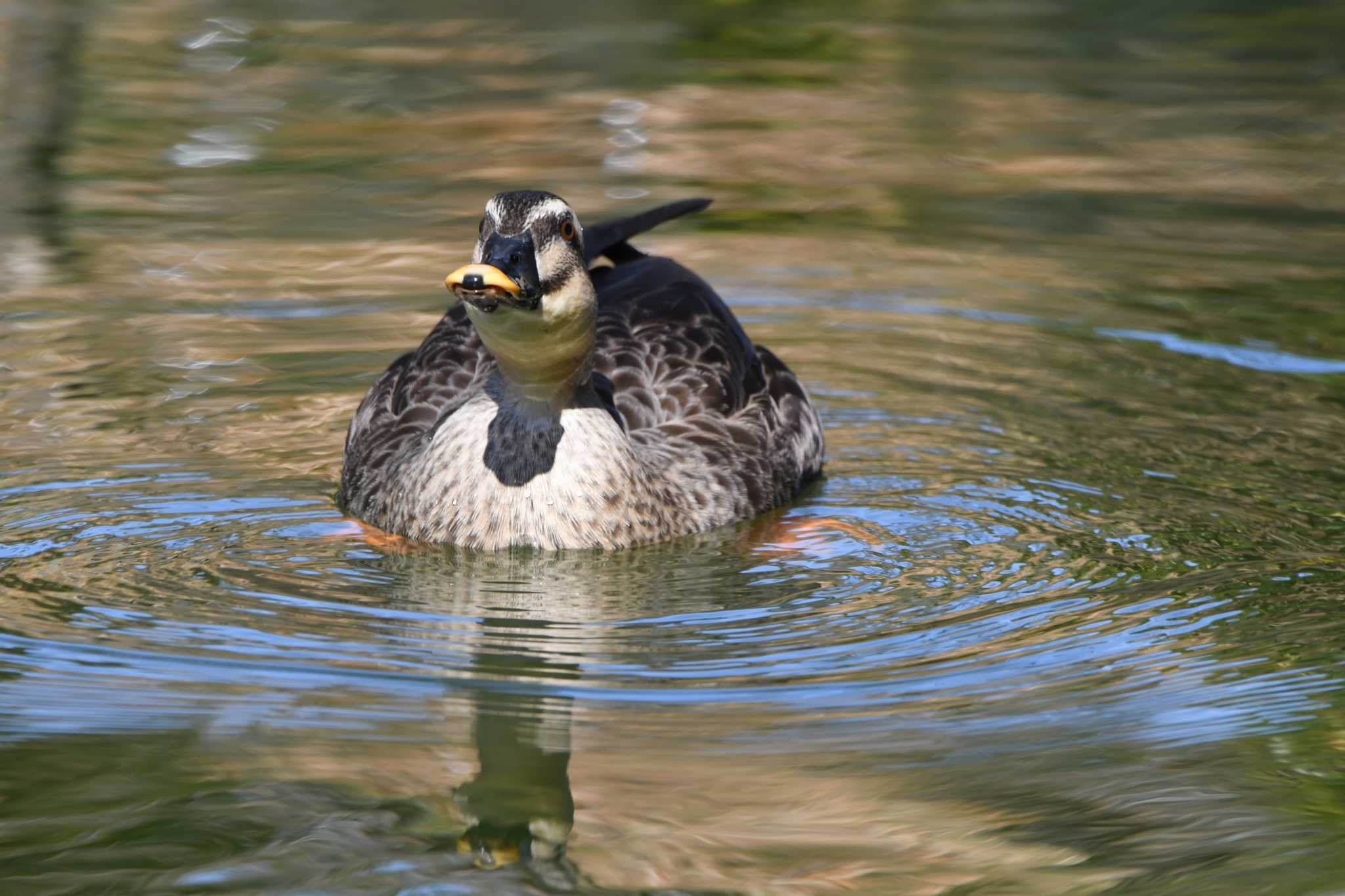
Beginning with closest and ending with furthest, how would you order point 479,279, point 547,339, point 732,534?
point 479,279 → point 547,339 → point 732,534

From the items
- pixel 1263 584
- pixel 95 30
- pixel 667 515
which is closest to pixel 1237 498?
pixel 1263 584

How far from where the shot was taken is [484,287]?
7.05 m

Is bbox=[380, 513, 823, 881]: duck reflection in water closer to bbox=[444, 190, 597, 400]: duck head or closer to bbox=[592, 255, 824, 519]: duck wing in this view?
bbox=[592, 255, 824, 519]: duck wing

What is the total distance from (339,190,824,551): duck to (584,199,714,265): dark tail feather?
0.07 feet

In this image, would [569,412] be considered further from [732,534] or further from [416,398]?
[416,398]

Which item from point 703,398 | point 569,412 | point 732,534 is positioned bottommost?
point 732,534

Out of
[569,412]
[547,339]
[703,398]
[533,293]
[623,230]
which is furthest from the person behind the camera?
[623,230]

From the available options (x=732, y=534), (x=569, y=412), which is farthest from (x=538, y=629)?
(x=732, y=534)

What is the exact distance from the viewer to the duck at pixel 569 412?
25.1 ft

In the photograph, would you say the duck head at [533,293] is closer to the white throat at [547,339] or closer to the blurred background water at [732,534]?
the white throat at [547,339]

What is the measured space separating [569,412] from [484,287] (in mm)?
1302

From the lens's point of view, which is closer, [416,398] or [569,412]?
[569,412]

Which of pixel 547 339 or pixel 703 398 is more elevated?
pixel 547 339

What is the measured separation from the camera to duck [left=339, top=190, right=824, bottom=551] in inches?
302
